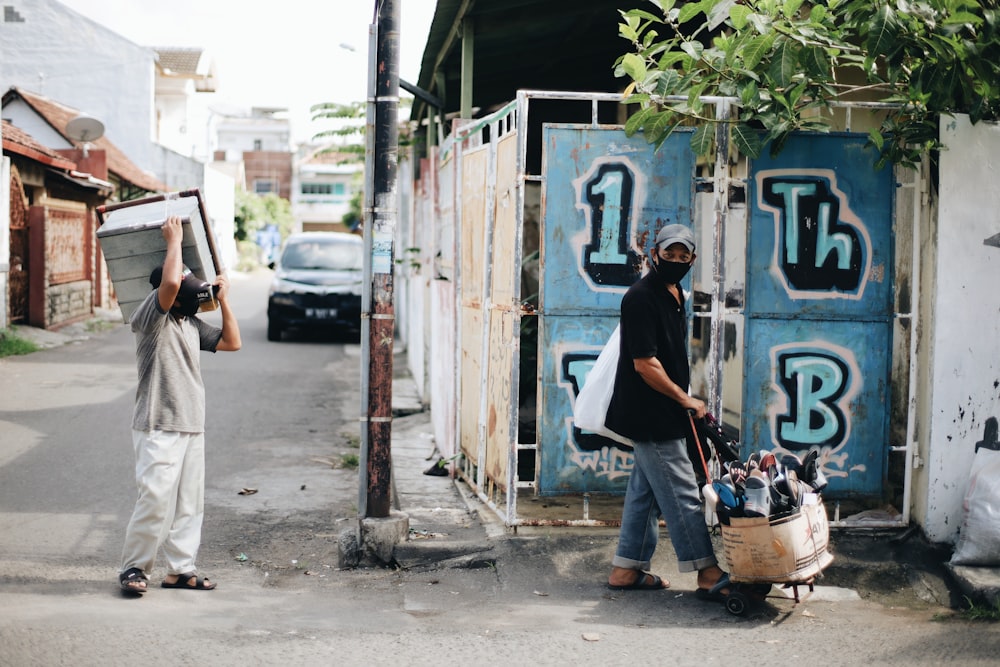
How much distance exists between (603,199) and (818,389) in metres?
1.61

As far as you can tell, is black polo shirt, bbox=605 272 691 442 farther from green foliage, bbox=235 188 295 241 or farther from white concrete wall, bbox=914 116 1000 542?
green foliage, bbox=235 188 295 241

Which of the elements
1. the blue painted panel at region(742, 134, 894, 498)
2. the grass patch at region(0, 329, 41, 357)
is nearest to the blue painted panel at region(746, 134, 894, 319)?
the blue painted panel at region(742, 134, 894, 498)

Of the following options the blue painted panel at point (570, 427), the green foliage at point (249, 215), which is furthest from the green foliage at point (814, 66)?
the green foliage at point (249, 215)

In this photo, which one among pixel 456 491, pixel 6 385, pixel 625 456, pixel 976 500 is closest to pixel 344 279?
pixel 6 385

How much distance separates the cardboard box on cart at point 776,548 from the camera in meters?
4.89

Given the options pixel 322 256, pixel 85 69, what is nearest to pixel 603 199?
pixel 322 256

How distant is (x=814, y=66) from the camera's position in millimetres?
5227

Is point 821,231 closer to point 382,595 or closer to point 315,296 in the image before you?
point 382,595

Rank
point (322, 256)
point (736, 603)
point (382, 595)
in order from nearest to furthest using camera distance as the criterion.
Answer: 1. point (736, 603)
2. point (382, 595)
3. point (322, 256)

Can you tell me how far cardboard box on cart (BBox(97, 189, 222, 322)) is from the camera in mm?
5293

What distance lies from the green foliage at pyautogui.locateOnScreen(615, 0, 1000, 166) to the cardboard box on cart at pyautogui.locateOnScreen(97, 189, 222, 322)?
230cm

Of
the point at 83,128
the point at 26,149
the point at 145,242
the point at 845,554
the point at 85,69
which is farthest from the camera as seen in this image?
the point at 85,69

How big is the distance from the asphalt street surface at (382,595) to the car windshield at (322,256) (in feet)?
32.9

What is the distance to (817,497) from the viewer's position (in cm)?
509
